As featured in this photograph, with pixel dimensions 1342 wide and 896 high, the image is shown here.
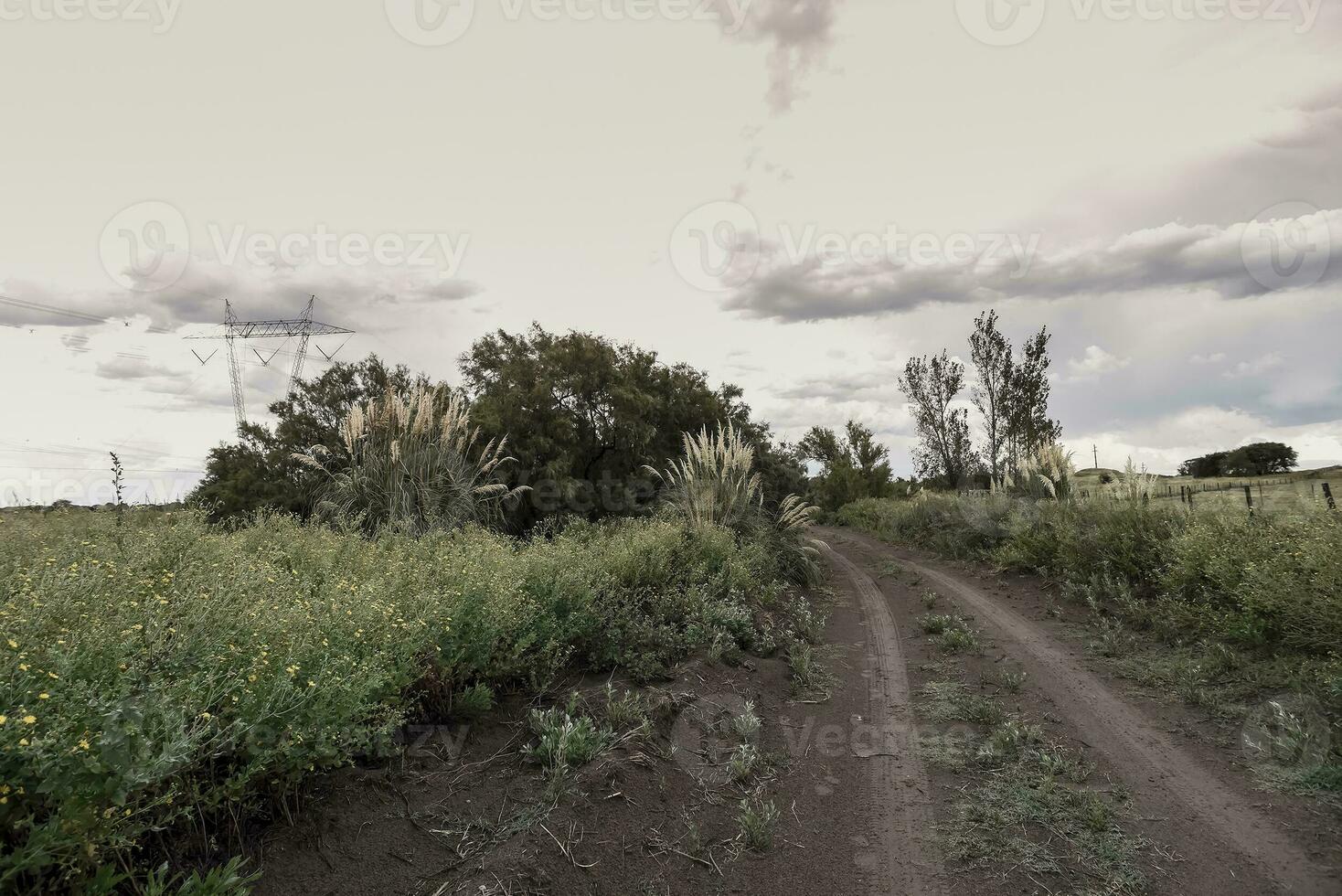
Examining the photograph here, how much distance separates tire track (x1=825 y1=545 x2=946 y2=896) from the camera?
398 cm

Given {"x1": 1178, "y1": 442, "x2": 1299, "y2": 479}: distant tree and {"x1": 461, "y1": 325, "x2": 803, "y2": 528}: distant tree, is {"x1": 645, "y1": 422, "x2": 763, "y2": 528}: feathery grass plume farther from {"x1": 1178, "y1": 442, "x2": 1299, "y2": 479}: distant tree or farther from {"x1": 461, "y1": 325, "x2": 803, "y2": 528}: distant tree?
{"x1": 1178, "y1": 442, "x2": 1299, "y2": 479}: distant tree

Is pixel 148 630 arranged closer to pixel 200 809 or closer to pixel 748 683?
pixel 200 809

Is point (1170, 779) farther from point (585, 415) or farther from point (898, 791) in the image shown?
point (585, 415)

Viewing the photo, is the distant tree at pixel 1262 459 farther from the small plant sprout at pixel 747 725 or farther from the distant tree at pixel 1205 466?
the small plant sprout at pixel 747 725

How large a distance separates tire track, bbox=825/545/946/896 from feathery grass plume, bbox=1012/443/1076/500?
10.8 m

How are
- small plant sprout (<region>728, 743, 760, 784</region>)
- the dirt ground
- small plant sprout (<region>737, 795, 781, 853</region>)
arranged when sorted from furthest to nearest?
small plant sprout (<region>728, 743, 760, 784</region>), small plant sprout (<region>737, 795, 781, 853</region>), the dirt ground

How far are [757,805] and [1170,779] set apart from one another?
3103mm

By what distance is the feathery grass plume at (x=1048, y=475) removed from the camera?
1673 centimetres

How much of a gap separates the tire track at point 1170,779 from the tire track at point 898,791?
57.0 inches

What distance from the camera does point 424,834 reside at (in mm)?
3670

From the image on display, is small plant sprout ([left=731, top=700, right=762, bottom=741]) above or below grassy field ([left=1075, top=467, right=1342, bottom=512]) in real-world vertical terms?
below

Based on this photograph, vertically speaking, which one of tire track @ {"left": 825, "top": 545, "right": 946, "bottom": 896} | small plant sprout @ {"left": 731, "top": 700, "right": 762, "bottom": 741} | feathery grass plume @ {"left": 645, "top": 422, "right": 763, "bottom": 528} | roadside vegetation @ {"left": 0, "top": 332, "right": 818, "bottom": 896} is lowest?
tire track @ {"left": 825, "top": 545, "right": 946, "bottom": 896}

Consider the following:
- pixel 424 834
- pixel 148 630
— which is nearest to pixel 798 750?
pixel 424 834

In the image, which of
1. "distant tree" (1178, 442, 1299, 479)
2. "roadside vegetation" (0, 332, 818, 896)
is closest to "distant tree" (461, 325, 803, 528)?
"roadside vegetation" (0, 332, 818, 896)
